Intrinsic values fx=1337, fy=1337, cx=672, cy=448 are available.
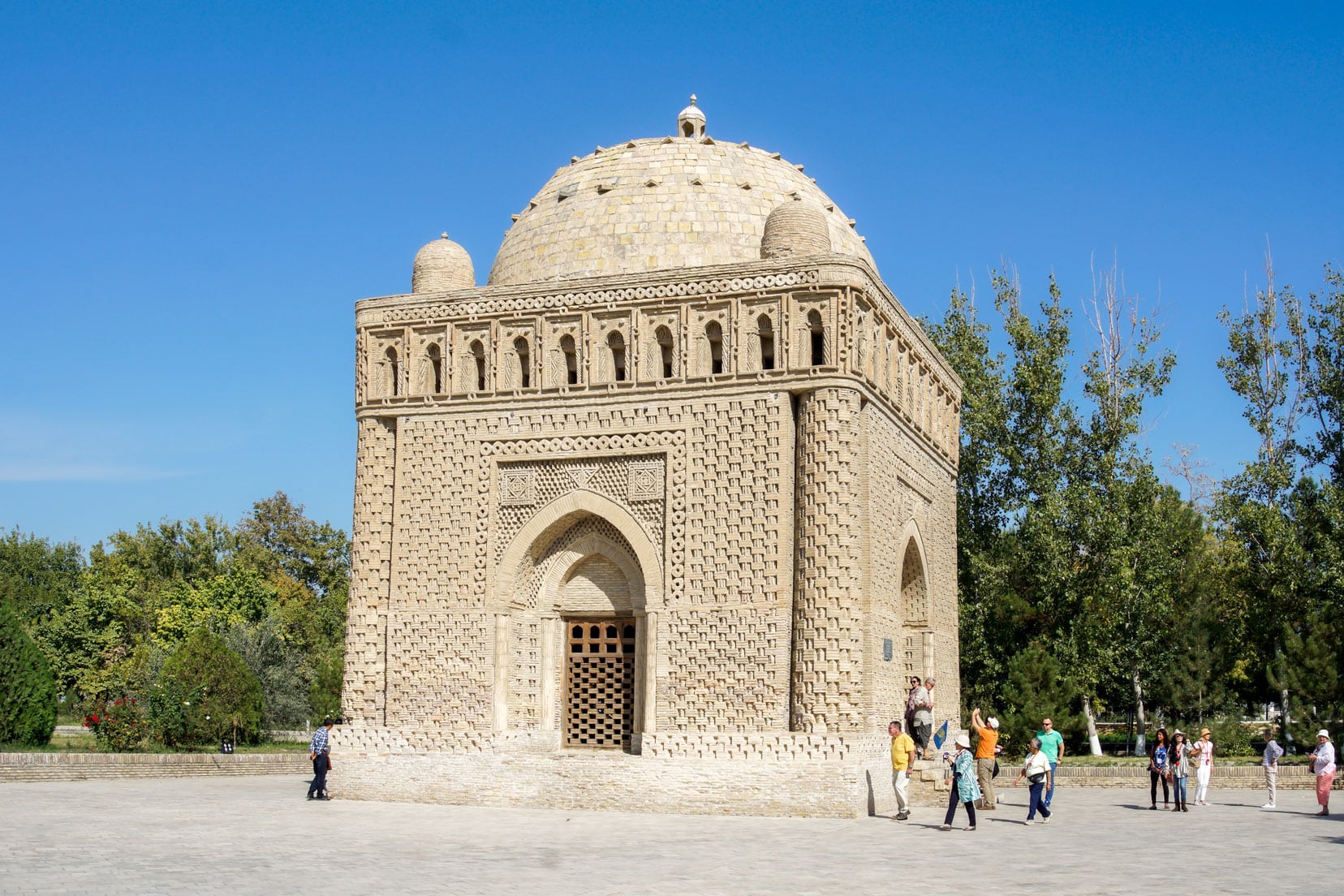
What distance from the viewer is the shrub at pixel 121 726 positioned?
2119cm

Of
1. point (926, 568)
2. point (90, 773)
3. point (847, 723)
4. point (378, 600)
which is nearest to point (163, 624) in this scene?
point (90, 773)

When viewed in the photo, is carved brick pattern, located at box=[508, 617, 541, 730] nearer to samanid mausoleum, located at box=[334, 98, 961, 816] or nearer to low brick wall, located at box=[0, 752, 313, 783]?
samanid mausoleum, located at box=[334, 98, 961, 816]

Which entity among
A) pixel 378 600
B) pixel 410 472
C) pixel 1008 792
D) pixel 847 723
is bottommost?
pixel 1008 792

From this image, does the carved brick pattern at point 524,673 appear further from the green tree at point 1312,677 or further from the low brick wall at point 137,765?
the green tree at point 1312,677

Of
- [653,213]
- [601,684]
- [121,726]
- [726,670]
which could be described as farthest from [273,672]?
[726,670]

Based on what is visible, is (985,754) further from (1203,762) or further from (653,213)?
(653,213)

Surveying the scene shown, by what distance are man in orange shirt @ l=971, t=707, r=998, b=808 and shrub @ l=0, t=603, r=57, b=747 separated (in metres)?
14.2

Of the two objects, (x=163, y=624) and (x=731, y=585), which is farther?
(x=163, y=624)

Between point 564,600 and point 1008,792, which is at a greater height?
point 564,600

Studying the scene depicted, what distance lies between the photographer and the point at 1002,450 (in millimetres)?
26281

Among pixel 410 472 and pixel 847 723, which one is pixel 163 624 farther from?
pixel 847 723

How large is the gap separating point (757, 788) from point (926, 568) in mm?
5841

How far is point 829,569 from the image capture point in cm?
1480

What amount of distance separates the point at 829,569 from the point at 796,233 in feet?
13.7
